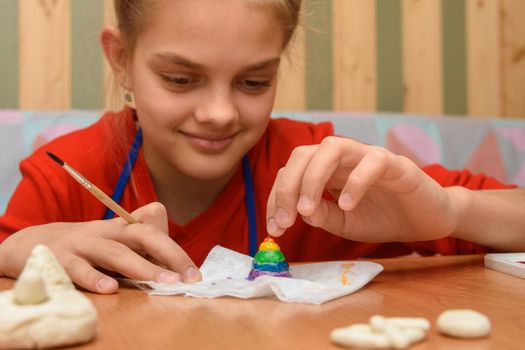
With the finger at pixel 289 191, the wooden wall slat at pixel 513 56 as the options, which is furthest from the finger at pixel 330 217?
the wooden wall slat at pixel 513 56

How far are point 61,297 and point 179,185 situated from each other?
708 millimetres

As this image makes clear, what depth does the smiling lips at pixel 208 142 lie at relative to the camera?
92 cm

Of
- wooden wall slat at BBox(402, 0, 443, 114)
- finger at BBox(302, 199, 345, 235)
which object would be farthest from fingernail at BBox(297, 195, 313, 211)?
wooden wall slat at BBox(402, 0, 443, 114)

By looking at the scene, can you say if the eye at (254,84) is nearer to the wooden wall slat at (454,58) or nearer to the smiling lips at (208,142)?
the smiling lips at (208,142)

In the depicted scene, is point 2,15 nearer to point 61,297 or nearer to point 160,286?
point 160,286

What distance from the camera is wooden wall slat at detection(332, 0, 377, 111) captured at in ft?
5.86

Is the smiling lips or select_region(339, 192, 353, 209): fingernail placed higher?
the smiling lips

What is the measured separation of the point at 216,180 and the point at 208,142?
191mm

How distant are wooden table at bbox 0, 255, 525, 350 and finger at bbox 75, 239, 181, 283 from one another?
28 mm

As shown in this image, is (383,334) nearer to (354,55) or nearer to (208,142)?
(208,142)

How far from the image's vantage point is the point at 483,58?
1.92 metres

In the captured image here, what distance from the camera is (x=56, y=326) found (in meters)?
0.37

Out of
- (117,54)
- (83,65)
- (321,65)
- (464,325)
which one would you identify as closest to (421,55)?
(321,65)

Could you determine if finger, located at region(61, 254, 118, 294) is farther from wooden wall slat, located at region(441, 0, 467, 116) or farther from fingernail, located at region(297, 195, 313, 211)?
wooden wall slat, located at region(441, 0, 467, 116)
